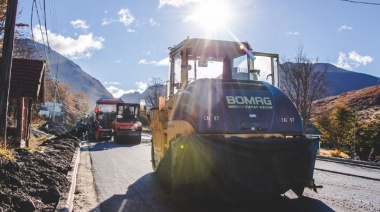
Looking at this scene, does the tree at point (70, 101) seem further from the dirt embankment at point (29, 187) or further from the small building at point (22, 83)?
the dirt embankment at point (29, 187)

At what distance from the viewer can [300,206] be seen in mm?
5719

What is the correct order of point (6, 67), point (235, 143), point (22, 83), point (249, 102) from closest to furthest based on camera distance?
point (235, 143) < point (249, 102) < point (6, 67) < point (22, 83)

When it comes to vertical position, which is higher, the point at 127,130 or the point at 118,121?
the point at 118,121

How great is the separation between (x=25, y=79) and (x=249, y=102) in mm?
12949

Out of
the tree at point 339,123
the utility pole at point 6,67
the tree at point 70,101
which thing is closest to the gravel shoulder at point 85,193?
the utility pole at point 6,67

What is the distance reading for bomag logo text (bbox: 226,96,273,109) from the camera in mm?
5617

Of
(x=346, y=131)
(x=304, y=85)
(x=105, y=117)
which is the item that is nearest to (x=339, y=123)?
(x=346, y=131)

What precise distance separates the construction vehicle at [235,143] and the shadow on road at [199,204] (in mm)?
342

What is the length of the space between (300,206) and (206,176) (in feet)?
5.99

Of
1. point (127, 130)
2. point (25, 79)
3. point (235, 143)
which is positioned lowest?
point (127, 130)

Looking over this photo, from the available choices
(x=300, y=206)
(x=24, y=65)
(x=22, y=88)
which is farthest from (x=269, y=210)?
(x=24, y=65)

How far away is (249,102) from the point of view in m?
5.67

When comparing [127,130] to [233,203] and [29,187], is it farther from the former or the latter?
[233,203]

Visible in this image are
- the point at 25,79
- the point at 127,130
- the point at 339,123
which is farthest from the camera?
the point at 339,123
